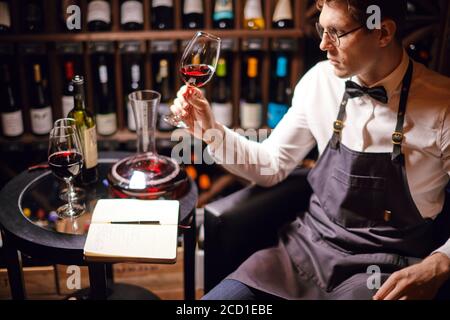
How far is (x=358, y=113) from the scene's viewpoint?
1.64 meters

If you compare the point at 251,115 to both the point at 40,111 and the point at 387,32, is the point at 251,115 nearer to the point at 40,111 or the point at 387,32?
the point at 40,111

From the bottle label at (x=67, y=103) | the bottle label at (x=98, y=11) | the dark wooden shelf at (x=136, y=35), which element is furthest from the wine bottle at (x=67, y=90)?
the bottle label at (x=98, y=11)

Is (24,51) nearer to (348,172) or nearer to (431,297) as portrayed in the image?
(348,172)

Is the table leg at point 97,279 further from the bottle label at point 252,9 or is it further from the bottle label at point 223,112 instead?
the bottle label at point 252,9

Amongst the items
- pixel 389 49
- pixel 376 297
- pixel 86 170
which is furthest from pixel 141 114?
pixel 376 297

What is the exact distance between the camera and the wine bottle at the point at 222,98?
247 centimetres

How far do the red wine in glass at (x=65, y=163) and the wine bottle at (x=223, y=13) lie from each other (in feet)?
3.68

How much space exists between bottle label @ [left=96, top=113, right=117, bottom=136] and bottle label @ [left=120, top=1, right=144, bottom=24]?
430 mm

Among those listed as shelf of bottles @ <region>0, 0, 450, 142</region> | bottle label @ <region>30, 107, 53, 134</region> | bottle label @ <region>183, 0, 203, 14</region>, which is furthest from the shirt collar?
bottle label @ <region>30, 107, 53, 134</region>

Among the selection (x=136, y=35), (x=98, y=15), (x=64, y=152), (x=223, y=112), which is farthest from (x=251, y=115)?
(x=64, y=152)

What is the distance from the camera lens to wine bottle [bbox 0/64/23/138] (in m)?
2.33
